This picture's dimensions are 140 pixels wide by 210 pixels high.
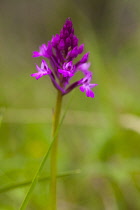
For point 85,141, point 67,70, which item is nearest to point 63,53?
point 67,70

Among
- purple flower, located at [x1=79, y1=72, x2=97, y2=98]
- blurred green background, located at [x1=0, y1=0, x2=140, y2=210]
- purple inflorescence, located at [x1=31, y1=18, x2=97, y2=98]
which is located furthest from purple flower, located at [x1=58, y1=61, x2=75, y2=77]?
blurred green background, located at [x1=0, y1=0, x2=140, y2=210]

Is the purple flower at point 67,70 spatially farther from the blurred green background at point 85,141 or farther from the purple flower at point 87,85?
the blurred green background at point 85,141

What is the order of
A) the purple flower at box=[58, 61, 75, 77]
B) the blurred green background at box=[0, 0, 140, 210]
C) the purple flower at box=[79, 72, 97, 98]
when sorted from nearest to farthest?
the purple flower at box=[58, 61, 75, 77], the purple flower at box=[79, 72, 97, 98], the blurred green background at box=[0, 0, 140, 210]

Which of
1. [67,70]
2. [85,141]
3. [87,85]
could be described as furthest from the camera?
[85,141]

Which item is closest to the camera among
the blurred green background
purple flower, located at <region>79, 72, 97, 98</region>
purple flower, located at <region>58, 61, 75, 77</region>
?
purple flower, located at <region>58, 61, 75, 77</region>

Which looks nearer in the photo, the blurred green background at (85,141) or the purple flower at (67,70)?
the purple flower at (67,70)

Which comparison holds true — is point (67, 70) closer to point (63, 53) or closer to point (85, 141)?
point (63, 53)

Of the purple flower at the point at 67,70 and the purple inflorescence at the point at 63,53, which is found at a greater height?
the purple inflorescence at the point at 63,53

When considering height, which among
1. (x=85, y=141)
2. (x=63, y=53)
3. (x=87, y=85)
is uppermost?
(x=63, y=53)

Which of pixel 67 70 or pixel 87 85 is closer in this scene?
pixel 67 70

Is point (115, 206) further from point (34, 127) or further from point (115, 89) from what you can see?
point (115, 89)

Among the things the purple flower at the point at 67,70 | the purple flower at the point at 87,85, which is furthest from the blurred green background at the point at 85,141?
the purple flower at the point at 67,70

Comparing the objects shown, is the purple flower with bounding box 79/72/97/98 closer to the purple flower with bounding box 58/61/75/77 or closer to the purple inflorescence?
the purple inflorescence
